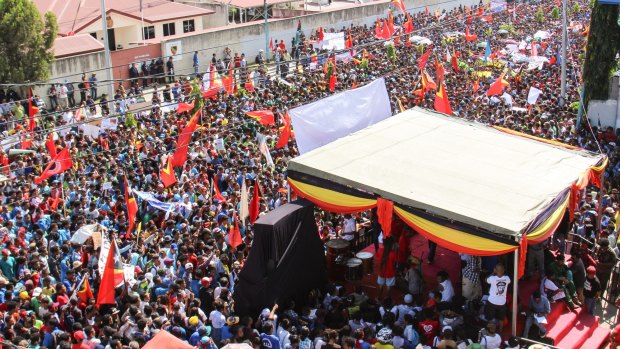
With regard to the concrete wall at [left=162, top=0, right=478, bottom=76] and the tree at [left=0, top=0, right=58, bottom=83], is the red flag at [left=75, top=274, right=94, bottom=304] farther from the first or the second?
the concrete wall at [left=162, top=0, right=478, bottom=76]

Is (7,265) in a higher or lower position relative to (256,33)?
lower

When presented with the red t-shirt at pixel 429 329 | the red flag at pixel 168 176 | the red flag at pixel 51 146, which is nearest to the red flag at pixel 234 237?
the red flag at pixel 168 176

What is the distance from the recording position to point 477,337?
37.6 ft

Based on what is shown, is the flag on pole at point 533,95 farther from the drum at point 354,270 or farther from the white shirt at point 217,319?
the white shirt at point 217,319

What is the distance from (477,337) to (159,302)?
15.2 feet

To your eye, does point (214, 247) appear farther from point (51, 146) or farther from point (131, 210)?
point (51, 146)

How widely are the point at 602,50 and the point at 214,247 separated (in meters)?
14.6

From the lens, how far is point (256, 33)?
38469 millimetres

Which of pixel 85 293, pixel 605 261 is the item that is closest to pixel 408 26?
pixel 605 261

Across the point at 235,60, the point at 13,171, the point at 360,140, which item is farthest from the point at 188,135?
the point at 235,60

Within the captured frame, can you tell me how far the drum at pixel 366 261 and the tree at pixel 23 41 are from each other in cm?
1801

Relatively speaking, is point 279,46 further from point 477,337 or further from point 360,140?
point 477,337

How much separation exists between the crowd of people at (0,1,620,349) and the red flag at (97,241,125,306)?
227mm

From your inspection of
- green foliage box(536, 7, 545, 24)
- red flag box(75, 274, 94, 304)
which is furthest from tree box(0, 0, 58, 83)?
green foliage box(536, 7, 545, 24)
